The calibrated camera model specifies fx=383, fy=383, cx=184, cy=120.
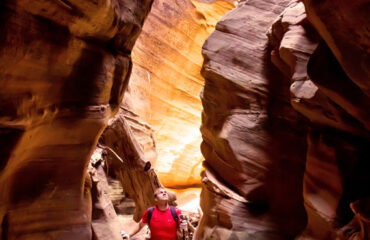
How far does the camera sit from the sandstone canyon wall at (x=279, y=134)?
4.90 metres

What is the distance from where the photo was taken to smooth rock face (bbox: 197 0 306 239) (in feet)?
22.1

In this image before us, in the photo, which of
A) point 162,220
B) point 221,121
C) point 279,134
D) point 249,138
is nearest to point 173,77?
point 221,121

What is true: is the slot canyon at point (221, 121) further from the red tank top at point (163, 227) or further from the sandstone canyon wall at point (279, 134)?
the red tank top at point (163, 227)

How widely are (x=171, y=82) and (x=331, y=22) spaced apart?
1091 cm

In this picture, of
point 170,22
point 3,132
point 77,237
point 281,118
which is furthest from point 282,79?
point 170,22

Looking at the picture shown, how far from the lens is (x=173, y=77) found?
559 inches

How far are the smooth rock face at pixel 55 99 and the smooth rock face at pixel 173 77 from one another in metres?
7.90

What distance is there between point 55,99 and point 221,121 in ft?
13.1

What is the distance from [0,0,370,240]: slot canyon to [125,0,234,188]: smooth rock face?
460 centimetres

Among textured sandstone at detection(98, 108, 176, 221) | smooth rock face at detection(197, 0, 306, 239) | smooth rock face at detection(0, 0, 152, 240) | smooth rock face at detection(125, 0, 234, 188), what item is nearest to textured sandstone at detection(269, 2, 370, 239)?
smooth rock face at detection(197, 0, 306, 239)

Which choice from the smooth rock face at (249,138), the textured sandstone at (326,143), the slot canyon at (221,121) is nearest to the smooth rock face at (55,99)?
the slot canyon at (221,121)

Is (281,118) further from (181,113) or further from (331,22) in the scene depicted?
(181,113)

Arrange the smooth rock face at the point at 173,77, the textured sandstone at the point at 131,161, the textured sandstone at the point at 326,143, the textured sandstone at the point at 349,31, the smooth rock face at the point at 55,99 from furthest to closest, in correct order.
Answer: the smooth rock face at the point at 173,77, the textured sandstone at the point at 131,161, the textured sandstone at the point at 326,143, the smooth rock face at the point at 55,99, the textured sandstone at the point at 349,31

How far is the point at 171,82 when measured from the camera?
14172 mm
